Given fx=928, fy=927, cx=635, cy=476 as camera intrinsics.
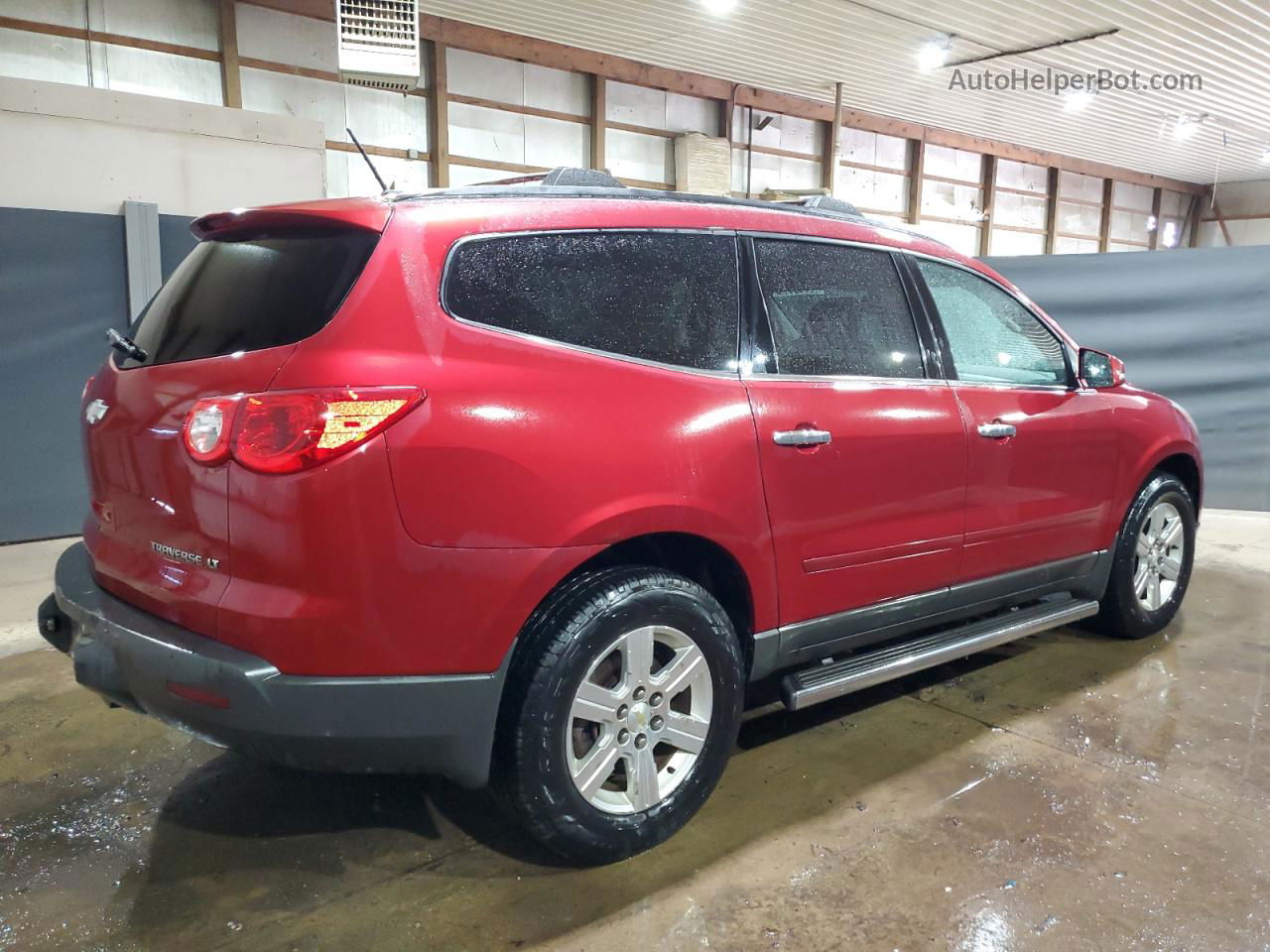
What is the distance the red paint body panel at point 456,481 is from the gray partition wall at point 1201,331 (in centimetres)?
494

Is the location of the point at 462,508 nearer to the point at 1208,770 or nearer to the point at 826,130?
the point at 1208,770

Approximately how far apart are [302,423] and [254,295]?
48 centimetres

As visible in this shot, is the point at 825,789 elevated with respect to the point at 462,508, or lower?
lower

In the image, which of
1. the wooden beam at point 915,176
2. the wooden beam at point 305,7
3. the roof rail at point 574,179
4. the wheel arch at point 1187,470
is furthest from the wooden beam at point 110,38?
the wooden beam at point 915,176

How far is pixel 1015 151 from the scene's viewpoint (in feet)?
50.1

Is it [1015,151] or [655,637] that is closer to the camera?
[655,637]

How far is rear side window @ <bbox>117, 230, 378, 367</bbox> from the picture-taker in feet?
6.48

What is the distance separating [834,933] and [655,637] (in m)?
0.75

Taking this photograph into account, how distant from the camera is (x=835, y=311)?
2.75 m

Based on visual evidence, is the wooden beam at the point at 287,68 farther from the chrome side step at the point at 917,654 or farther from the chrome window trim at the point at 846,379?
the chrome side step at the point at 917,654

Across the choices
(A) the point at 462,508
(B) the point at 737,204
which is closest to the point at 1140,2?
(B) the point at 737,204

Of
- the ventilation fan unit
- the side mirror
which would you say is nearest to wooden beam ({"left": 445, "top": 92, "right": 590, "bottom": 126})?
the ventilation fan unit

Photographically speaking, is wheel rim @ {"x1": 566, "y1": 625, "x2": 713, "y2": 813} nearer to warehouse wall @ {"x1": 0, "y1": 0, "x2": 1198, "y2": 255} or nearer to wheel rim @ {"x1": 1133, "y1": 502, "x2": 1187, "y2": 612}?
wheel rim @ {"x1": 1133, "y1": 502, "x2": 1187, "y2": 612}

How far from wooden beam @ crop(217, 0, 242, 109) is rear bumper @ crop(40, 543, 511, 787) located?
719 centimetres
